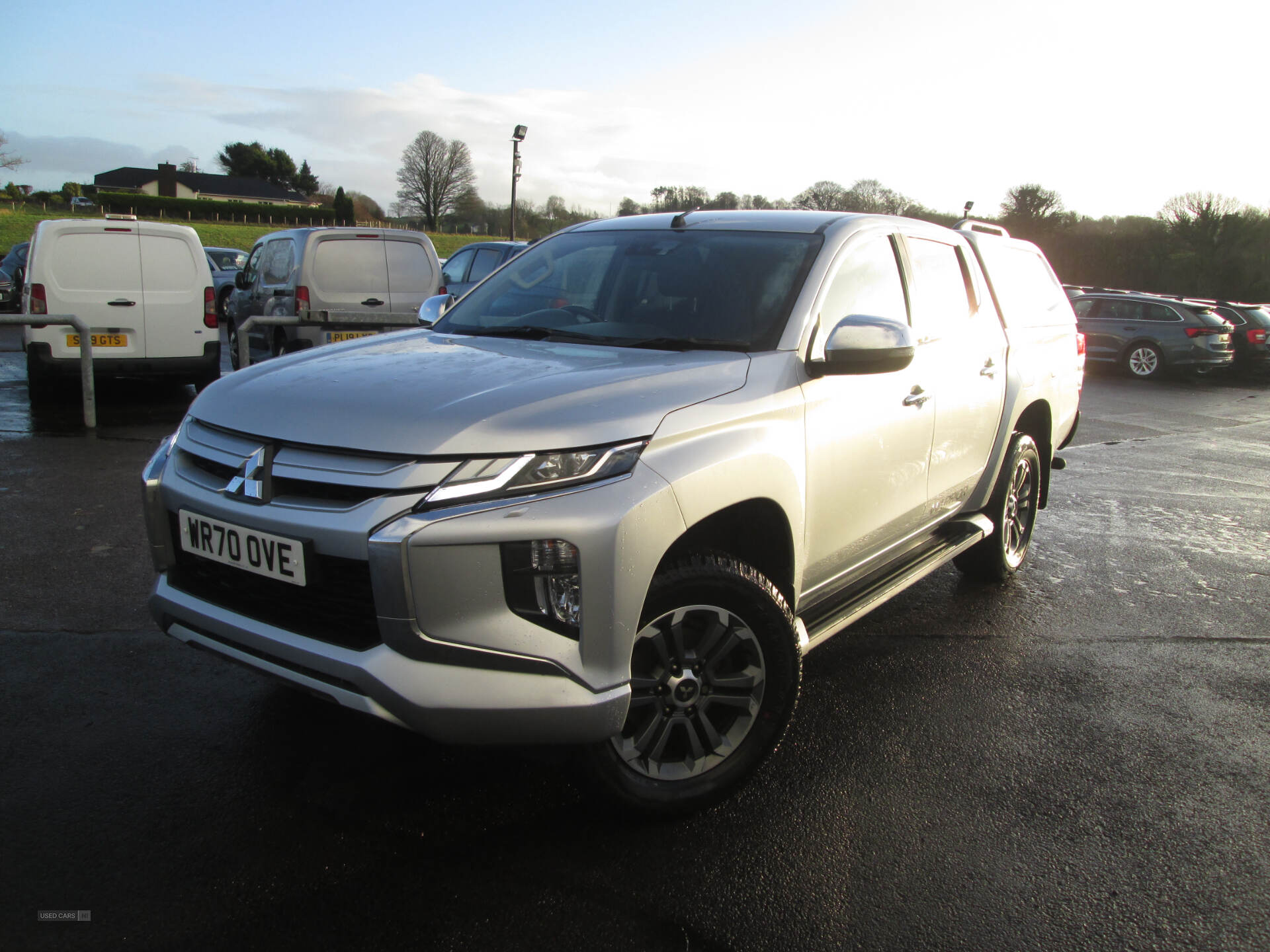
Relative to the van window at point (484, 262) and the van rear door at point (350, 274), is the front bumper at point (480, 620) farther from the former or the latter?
the van window at point (484, 262)

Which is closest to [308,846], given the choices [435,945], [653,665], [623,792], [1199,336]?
[435,945]

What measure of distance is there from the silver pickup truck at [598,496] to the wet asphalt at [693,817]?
1.13 ft

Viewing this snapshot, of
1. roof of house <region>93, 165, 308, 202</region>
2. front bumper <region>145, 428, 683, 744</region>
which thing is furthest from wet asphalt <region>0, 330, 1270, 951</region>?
roof of house <region>93, 165, 308, 202</region>

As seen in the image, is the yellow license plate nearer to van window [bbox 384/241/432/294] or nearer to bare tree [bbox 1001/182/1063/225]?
van window [bbox 384/241/432/294]

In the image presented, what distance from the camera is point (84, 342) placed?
9.02 metres

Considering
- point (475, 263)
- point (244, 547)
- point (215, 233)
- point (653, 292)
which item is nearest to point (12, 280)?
point (475, 263)

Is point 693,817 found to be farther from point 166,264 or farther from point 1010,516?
point 166,264

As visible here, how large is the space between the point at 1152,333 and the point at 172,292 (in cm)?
1807

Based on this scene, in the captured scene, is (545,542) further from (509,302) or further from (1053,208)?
(1053,208)

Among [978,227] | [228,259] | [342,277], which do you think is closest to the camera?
[978,227]

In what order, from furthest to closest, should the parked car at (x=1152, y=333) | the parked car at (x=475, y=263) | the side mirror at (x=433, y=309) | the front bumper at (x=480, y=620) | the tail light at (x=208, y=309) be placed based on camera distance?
the parked car at (x=1152, y=333), the parked car at (x=475, y=263), the tail light at (x=208, y=309), the side mirror at (x=433, y=309), the front bumper at (x=480, y=620)

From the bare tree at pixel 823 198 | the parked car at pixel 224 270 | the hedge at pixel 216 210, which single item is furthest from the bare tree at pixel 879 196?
the hedge at pixel 216 210

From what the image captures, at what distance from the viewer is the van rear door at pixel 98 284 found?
9969 millimetres

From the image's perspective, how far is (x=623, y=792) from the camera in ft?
8.97
